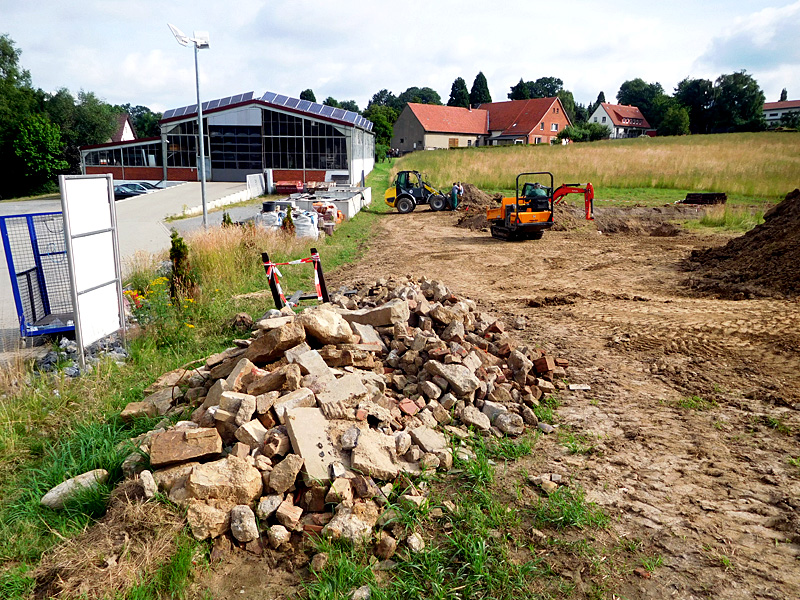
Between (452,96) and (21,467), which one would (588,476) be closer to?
(21,467)

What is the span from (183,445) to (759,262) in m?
12.7

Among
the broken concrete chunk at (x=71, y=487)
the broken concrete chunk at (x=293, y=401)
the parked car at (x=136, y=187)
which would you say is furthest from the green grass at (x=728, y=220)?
the parked car at (x=136, y=187)

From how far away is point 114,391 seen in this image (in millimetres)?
6145

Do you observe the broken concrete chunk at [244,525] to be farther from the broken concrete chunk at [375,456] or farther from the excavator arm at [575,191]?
the excavator arm at [575,191]

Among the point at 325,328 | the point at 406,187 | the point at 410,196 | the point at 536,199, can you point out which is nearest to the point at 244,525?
the point at 325,328

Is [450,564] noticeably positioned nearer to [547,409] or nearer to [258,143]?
[547,409]

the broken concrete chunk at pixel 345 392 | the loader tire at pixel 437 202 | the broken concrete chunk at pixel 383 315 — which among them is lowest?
the broken concrete chunk at pixel 345 392

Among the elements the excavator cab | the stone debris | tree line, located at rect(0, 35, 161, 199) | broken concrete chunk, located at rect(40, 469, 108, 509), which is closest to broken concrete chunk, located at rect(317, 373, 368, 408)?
the stone debris

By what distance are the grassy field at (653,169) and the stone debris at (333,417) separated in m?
22.9

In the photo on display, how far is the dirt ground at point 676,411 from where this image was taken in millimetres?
3869

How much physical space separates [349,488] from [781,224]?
1371cm

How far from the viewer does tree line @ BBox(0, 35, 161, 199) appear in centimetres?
4634

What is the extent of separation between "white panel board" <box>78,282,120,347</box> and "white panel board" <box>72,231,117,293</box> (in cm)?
13

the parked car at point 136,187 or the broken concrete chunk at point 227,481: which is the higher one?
the parked car at point 136,187
